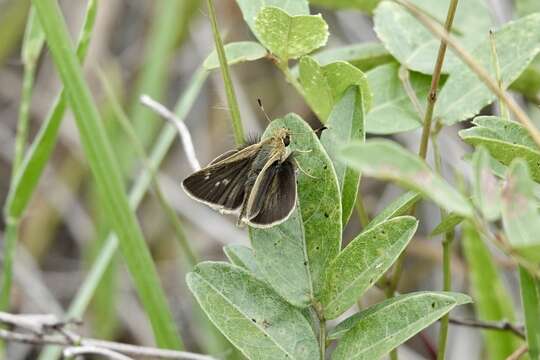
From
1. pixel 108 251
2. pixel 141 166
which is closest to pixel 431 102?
pixel 108 251

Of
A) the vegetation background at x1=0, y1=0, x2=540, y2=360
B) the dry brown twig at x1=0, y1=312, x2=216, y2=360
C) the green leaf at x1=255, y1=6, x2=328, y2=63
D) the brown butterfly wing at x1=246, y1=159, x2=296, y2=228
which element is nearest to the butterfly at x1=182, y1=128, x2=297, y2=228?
the brown butterfly wing at x1=246, y1=159, x2=296, y2=228

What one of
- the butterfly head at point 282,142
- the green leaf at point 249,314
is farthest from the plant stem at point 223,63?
the green leaf at point 249,314

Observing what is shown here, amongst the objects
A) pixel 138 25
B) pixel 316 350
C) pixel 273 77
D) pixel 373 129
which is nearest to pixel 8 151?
pixel 138 25

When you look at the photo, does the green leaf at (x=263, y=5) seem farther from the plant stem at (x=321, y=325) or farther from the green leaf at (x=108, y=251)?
the green leaf at (x=108, y=251)

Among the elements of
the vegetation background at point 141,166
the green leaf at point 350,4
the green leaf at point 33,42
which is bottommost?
the vegetation background at point 141,166

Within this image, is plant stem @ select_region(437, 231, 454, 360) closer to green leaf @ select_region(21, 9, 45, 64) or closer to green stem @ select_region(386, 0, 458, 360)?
green stem @ select_region(386, 0, 458, 360)

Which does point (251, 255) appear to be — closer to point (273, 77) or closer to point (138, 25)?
point (273, 77)
